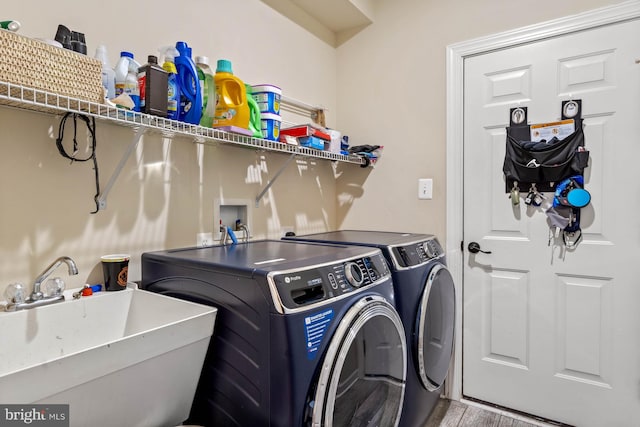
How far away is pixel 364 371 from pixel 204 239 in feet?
3.12

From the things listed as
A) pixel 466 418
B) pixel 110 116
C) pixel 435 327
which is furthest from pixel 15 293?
pixel 466 418

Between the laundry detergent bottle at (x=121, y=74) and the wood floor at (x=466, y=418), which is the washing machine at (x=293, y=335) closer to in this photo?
the laundry detergent bottle at (x=121, y=74)

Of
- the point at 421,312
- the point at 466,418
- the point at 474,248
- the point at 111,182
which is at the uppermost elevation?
the point at 111,182

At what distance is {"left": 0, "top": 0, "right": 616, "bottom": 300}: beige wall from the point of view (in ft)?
4.03

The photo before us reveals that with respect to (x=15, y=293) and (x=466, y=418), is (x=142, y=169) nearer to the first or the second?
(x=15, y=293)

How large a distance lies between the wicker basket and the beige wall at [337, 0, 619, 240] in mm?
1796

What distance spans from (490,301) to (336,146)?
4.16 feet

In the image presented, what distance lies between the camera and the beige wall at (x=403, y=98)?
224 cm

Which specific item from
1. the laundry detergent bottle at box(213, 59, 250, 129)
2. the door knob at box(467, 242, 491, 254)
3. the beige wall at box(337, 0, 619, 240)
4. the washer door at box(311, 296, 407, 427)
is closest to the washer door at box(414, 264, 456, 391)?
the washer door at box(311, 296, 407, 427)

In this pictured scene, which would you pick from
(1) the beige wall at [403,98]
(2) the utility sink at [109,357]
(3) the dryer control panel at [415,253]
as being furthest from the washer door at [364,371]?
(1) the beige wall at [403,98]

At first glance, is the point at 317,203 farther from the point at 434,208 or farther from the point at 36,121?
A: the point at 36,121

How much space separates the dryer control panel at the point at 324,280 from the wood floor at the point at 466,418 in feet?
3.74

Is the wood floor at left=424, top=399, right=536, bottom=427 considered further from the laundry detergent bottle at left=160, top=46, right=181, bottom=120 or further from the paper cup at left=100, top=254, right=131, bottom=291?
the laundry detergent bottle at left=160, top=46, right=181, bottom=120

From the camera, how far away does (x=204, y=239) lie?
Answer: 177 cm
